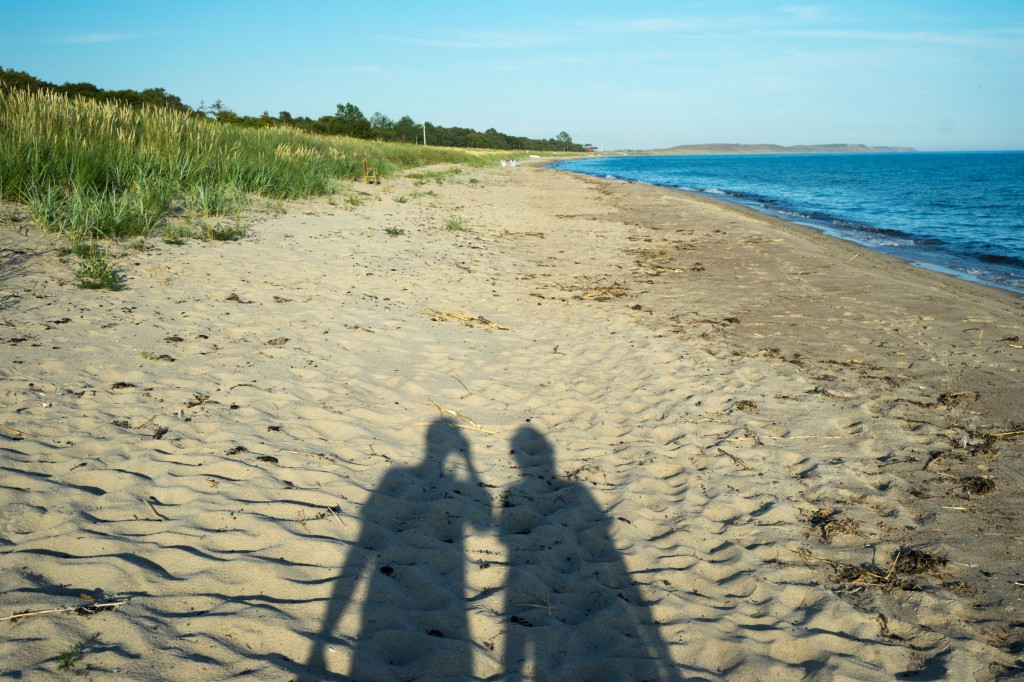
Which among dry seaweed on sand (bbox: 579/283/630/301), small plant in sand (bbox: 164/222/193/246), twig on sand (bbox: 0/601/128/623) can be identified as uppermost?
small plant in sand (bbox: 164/222/193/246)

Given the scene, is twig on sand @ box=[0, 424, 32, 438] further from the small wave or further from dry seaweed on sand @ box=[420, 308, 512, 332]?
the small wave

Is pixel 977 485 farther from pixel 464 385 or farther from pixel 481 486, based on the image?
pixel 464 385

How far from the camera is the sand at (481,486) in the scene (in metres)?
2.29

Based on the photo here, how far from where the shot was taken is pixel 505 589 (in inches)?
106

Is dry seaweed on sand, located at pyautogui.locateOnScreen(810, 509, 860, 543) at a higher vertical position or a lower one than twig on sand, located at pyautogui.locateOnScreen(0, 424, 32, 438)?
lower

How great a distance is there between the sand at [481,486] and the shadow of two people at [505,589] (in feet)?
0.05

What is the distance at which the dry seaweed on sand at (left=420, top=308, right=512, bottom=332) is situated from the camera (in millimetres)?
6695

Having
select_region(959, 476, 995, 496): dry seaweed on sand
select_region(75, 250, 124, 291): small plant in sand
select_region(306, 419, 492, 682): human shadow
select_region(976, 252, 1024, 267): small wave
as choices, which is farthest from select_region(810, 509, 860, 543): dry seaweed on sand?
select_region(976, 252, 1024, 267): small wave

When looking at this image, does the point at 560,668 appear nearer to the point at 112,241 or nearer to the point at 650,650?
the point at 650,650

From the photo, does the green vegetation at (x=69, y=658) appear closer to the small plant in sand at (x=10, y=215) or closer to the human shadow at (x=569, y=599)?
the human shadow at (x=569, y=599)

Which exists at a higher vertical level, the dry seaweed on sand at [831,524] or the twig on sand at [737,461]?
the twig on sand at [737,461]

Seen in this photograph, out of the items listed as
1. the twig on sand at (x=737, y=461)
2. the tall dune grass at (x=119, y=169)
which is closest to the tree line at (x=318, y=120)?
the tall dune grass at (x=119, y=169)

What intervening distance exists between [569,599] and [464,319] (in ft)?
14.5

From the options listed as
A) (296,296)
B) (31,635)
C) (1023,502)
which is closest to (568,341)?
(296,296)
